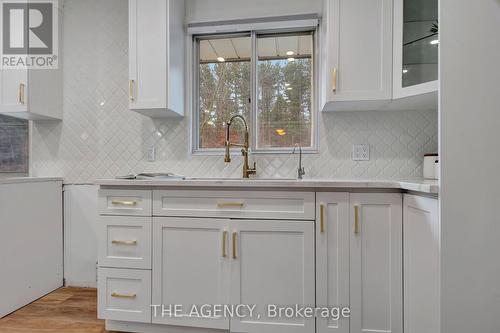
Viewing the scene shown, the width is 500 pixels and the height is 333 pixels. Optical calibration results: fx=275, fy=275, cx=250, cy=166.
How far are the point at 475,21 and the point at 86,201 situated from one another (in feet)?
9.09

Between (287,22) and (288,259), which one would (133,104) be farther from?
(288,259)

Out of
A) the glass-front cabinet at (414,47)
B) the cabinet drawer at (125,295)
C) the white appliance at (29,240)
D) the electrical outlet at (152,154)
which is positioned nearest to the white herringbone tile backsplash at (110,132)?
the electrical outlet at (152,154)

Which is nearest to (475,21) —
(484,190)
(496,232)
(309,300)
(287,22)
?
(484,190)

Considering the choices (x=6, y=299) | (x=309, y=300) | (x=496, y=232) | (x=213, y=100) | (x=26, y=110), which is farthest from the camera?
(x=213, y=100)

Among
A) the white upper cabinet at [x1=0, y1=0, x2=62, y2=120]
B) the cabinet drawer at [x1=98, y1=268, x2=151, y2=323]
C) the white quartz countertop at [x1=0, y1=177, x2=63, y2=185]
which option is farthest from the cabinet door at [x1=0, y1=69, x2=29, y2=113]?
the cabinet drawer at [x1=98, y1=268, x2=151, y2=323]

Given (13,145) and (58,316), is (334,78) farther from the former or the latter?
(13,145)

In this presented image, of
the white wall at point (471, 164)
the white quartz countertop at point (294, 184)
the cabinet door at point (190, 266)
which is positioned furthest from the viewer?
the cabinet door at point (190, 266)

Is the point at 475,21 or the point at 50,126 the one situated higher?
the point at 475,21

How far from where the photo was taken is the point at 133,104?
1978mm

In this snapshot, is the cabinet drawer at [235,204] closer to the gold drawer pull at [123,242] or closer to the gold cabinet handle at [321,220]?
the gold cabinet handle at [321,220]

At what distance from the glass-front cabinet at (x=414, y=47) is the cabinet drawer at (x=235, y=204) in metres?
0.89

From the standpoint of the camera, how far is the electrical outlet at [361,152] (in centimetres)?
204

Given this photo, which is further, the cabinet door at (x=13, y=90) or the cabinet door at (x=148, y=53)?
the cabinet door at (x=13, y=90)

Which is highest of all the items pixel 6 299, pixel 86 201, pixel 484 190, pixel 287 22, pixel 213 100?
pixel 287 22
